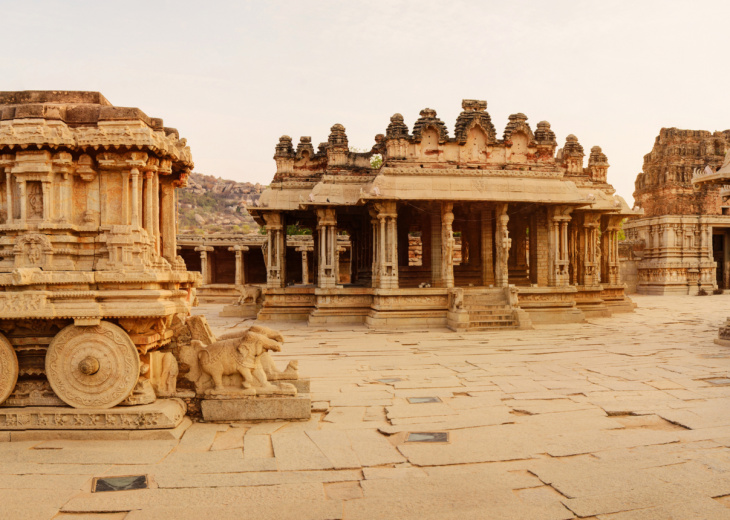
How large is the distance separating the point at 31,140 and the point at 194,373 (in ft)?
9.60

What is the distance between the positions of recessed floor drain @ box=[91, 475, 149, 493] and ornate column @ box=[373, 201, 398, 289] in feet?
38.3

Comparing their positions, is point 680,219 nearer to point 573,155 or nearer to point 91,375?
point 573,155

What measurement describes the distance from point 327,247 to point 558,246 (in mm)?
7242

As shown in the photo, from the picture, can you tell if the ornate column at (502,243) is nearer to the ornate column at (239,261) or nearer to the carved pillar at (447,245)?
the carved pillar at (447,245)

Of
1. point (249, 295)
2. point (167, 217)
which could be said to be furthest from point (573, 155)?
point (167, 217)

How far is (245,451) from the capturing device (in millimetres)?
4801

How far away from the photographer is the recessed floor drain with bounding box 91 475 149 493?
4039mm

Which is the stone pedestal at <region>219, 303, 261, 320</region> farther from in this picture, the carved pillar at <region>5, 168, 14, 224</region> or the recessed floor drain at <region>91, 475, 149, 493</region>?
the recessed floor drain at <region>91, 475, 149, 493</region>

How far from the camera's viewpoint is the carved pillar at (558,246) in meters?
16.7

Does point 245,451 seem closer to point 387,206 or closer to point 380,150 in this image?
point 387,206

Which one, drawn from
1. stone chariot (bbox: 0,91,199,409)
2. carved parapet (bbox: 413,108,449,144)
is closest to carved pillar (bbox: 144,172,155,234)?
stone chariot (bbox: 0,91,199,409)

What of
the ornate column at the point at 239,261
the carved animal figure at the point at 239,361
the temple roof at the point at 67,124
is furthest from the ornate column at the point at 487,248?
the ornate column at the point at 239,261

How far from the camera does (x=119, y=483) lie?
13.6 ft

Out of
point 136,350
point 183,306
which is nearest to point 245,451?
point 136,350
